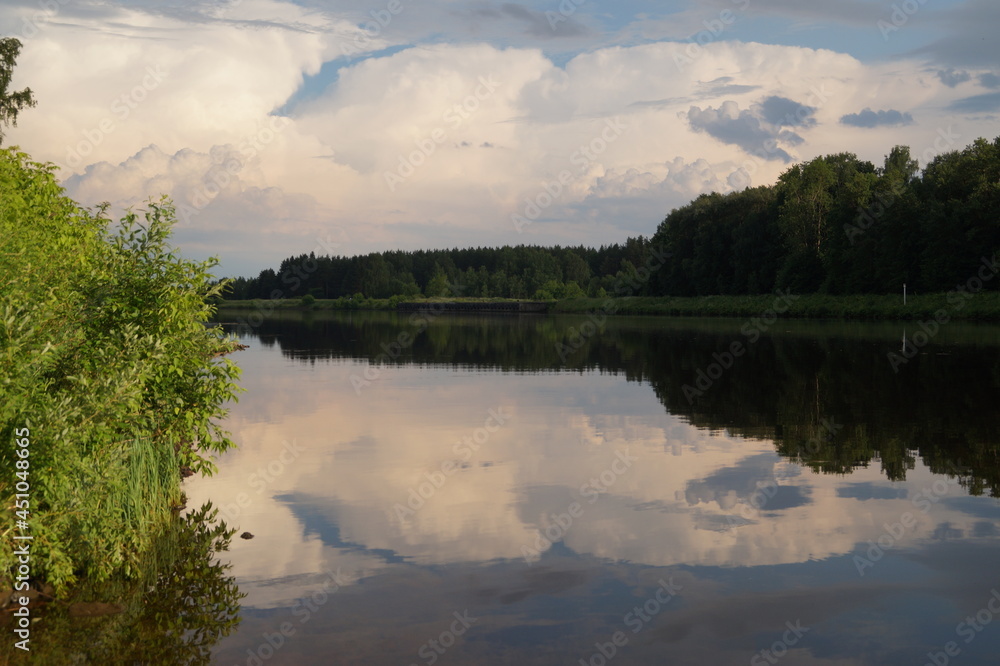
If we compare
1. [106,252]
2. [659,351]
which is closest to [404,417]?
[106,252]

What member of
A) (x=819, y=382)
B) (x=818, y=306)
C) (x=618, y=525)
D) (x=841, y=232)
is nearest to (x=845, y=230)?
(x=841, y=232)

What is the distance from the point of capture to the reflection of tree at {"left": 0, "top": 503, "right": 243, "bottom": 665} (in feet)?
30.2

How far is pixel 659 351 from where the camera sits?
5038 centimetres

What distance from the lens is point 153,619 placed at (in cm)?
1015

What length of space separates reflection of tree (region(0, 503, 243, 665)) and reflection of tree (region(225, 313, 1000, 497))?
11.6 meters

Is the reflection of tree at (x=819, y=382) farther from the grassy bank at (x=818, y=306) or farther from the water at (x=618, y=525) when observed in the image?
the grassy bank at (x=818, y=306)

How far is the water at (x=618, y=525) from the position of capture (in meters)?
9.63

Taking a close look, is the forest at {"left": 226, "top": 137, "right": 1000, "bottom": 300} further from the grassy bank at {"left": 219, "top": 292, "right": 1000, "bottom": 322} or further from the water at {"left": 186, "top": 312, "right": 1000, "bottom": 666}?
the water at {"left": 186, "top": 312, "right": 1000, "bottom": 666}

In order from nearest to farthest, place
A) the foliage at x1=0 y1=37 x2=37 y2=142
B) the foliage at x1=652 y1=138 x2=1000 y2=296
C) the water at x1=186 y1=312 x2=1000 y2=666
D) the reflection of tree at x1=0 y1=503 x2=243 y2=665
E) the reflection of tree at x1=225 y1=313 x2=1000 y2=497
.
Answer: the reflection of tree at x1=0 y1=503 x2=243 y2=665 < the water at x1=186 y1=312 x2=1000 y2=666 < the reflection of tree at x1=225 y1=313 x2=1000 y2=497 < the foliage at x1=0 y1=37 x2=37 y2=142 < the foliage at x1=652 y1=138 x2=1000 y2=296

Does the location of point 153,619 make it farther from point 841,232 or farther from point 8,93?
point 841,232

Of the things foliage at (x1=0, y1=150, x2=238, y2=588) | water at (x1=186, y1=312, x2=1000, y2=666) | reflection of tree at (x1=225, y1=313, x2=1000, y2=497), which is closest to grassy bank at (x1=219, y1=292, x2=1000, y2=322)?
reflection of tree at (x1=225, y1=313, x2=1000, y2=497)

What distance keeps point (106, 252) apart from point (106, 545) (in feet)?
16.7

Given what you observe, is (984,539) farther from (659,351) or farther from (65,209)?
(659,351)

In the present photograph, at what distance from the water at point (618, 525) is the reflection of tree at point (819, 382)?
0.18 m
